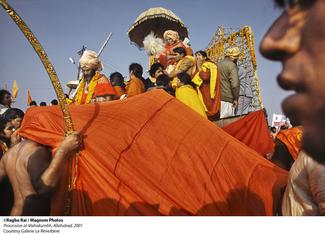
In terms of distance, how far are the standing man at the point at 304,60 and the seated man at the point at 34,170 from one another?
1655mm

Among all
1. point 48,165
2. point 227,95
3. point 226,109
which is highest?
point 227,95

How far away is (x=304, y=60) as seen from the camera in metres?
0.52

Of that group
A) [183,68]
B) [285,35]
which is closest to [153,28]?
[183,68]

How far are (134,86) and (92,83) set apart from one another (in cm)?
36

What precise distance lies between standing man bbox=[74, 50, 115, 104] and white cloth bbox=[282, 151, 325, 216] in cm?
163

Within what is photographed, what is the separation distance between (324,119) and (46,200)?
1.88 m

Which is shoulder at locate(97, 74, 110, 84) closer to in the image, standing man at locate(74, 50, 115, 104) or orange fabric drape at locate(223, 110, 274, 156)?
standing man at locate(74, 50, 115, 104)

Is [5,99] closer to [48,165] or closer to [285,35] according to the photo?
[48,165]

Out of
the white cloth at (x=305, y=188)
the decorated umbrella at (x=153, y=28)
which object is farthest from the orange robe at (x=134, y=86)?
the white cloth at (x=305, y=188)

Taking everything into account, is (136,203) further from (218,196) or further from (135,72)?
(135,72)

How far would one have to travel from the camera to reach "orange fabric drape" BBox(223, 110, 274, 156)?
9.46ft

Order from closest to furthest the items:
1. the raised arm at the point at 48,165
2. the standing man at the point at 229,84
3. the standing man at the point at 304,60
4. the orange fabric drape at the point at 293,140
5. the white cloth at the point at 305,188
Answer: the standing man at the point at 304,60 → the white cloth at the point at 305,188 → the raised arm at the point at 48,165 → the orange fabric drape at the point at 293,140 → the standing man at the point at 229,84

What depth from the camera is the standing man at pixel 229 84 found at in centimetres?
320

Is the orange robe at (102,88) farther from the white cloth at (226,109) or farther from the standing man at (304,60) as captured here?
the standing man at (304,60)
